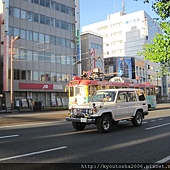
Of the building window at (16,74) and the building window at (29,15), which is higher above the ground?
the building window at (29,15)

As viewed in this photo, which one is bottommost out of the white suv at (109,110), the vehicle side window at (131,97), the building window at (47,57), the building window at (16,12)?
the white suv at (109,110)

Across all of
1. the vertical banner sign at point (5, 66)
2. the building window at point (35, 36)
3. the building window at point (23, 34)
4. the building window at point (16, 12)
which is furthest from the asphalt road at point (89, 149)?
the building window at point (35, 36)

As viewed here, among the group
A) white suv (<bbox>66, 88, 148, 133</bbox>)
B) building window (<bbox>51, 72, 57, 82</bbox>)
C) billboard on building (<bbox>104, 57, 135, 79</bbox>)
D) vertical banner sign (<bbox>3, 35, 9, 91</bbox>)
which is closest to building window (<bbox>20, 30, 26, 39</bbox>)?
vertical banner sign (<bbox>3, 35, 9, 91</bbox>)

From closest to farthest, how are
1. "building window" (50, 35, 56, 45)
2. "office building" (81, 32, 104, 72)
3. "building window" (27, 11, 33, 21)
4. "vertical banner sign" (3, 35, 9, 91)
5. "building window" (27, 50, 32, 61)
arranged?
"vertical banner sign" (3, 35, 9, 91) < "building window" (27, 50, 32, 61) < "building window" (27, 11, 33, 21) < "building window" (50, 35, 56, 45) < "office building" (81, 32, 104, 72)

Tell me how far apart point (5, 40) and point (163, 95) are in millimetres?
72046

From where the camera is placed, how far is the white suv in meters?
10.7

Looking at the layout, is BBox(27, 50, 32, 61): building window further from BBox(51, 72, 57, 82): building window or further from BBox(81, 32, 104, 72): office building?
BBox(81, 32, 104, 72): office building

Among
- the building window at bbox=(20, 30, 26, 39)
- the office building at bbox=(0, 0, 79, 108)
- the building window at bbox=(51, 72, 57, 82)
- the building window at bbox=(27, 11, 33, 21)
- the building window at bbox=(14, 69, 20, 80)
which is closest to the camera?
the office building at bbox=(0, 0, 79, 108)

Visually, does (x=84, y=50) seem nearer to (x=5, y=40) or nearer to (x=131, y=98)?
(x=5, y=40)

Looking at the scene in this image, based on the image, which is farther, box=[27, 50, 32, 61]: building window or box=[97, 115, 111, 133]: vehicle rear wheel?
box=[27, 50, 32, 61]: building window

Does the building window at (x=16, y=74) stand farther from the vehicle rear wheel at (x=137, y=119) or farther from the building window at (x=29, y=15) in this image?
the vehicle rear wheel at (x=137, y=119)

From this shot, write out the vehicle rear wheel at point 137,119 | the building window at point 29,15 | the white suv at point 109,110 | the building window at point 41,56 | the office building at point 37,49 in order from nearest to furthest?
the white suv at point 109,110 → the vehicle rear wheel at point 137,119 → the office building at point 37,49 → the building window at point 29,15 → the building window at point 41,56

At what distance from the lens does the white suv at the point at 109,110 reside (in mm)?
10672

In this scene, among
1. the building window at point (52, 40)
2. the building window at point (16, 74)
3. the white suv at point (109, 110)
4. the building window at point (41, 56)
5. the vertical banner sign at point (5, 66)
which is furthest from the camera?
the building window at point (52, 40)
